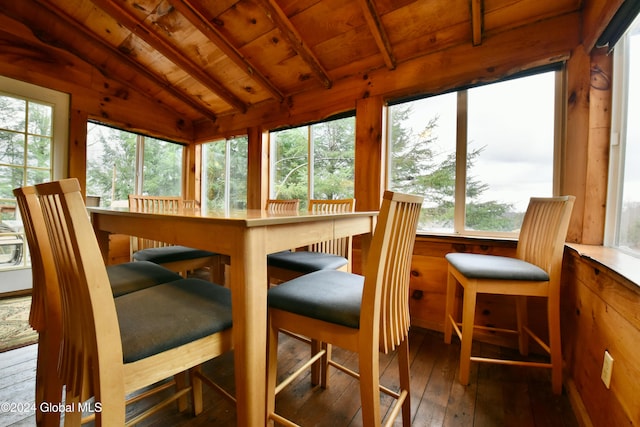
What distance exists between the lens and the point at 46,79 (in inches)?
101

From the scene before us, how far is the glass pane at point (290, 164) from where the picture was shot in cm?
284

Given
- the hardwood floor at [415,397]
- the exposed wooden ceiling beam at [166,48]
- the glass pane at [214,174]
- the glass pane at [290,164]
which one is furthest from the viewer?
the glass pane at [214,174]

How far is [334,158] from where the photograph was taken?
2.63 m

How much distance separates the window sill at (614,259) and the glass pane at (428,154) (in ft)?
2.56

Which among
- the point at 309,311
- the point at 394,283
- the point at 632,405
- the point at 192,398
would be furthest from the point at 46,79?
the point at 632,405

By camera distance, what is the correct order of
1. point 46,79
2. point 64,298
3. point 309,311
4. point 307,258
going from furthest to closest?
point 46,79 < point 307,258 < point 309,311 < point 64,298

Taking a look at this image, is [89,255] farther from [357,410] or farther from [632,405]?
[632,405]

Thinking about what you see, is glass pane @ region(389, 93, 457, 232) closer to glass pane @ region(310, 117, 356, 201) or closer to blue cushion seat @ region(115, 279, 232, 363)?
glass pane @ region(310, 117, 356, 201)

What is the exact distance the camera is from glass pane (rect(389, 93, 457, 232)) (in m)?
2.02

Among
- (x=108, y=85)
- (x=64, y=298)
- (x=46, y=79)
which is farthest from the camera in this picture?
(x=108, y=85)

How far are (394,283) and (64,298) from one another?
1009mm

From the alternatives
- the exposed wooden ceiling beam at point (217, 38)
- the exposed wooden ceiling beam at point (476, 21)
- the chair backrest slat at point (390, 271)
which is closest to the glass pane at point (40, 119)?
the exposed wooden ceiling beam at point (217, 38)

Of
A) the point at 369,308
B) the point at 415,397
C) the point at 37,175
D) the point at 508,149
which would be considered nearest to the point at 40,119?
the point at 37,175

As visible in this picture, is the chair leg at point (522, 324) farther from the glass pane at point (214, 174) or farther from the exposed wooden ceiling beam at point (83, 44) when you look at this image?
the exposed wooden ceiling beam at point (83, 44)
